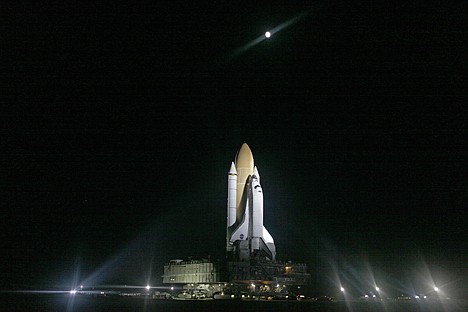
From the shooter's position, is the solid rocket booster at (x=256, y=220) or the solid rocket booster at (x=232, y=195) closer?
the solid rocket booster at (x=256, y=220)

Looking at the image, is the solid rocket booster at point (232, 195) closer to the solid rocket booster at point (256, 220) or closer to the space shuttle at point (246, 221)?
the space shuttle at point (246, 221)

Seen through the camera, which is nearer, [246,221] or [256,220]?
[256,220]

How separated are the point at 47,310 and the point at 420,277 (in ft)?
210

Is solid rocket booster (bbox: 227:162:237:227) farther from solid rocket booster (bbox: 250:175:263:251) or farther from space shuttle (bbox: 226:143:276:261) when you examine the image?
solid rocket booster (bbox: 250:175:263:251)

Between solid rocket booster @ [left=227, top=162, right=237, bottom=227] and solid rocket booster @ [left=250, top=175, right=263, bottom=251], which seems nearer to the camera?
solid rocket booster @ [left=250, top=175, right=263, bottom=251]

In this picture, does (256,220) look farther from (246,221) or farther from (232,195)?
(232,195)

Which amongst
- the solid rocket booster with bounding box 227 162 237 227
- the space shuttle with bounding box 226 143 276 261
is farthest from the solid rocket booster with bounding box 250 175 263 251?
the solid rocket booster with bounding box 227 162 237 227

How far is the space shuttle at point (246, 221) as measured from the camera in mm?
69438

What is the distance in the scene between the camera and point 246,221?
70062 mm

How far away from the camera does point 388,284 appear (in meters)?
82.8

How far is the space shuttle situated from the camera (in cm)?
6944

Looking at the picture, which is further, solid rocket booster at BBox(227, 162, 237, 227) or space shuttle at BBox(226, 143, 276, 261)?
solid rocket booster at BBox(227, 162, 237, 227)

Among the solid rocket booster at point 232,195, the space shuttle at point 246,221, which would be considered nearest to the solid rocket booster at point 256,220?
the space shuttle at point 246,221

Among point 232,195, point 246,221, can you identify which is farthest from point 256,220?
point 232,195
